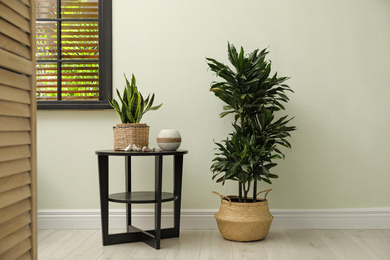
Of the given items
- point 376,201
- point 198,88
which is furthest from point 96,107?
point 376,201

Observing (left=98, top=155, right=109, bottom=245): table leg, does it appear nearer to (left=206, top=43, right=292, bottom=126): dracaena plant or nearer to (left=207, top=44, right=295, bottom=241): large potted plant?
(left=207, top=44, right=295, bottom=241): large potted plant

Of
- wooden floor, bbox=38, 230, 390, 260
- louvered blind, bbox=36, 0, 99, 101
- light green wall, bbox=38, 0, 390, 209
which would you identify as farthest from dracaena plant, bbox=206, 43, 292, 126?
louvered blind, bbox=36, 0, 99, 101

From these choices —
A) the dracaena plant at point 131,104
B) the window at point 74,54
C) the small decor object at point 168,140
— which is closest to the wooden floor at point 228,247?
the small decor object at point 168,140

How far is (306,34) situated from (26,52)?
2.23 meters

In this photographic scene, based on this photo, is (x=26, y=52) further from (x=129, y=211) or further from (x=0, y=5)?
(x=129, y=211)

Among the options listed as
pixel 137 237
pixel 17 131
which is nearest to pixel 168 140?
pixel 137 237

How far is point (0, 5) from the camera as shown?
1.15 m

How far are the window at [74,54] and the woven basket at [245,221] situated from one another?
1.15m

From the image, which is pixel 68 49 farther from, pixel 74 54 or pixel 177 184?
pixel 177 184

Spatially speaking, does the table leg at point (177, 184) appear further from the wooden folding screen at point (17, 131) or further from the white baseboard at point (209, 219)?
the wooden folding screen at point (17, 131)

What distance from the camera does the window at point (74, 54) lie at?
312 cm

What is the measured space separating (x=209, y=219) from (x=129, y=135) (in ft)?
2.91

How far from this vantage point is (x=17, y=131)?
126cm

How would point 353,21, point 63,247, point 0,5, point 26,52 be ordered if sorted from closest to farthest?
point 0,5
point 26,52
point 63,247
point 353,21
